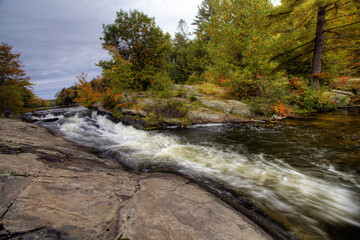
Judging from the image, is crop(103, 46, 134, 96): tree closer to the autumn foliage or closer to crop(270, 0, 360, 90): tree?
the autumn foliage

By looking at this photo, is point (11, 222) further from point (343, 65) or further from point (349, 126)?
point (343, 65)

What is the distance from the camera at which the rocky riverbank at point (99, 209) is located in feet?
4.61

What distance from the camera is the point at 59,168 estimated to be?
2715 mm

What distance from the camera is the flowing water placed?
7.88 ft

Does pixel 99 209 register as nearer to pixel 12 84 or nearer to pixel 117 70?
pixel 117 70

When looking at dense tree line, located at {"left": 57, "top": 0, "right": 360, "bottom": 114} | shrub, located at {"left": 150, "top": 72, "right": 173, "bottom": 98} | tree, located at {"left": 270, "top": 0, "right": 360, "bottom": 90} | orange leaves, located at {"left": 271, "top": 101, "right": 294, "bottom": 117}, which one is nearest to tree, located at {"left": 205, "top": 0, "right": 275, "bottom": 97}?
dense tree line, located at {"left": 57, "top": 0, "right": 360, "bottom": 114}

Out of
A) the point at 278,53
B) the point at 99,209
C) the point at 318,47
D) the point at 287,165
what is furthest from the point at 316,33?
the point at 99,209

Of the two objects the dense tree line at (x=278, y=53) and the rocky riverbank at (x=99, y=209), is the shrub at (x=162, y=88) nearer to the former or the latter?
the dense tree line at (x=278, y=53)

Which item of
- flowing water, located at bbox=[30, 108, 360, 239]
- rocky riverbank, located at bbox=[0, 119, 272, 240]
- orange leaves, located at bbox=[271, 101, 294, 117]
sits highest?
orange leaves, located at bbox=[271, 101, 294, 117]

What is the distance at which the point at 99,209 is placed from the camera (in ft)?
5.96

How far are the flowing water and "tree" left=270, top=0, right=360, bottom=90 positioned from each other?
6.00 m

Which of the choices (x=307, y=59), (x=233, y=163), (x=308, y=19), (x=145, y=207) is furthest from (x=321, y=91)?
(x=145, y=207)

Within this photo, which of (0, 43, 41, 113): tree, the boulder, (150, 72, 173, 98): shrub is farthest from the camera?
(0, 43, 41, 113): tree

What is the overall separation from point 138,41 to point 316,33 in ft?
53.4
